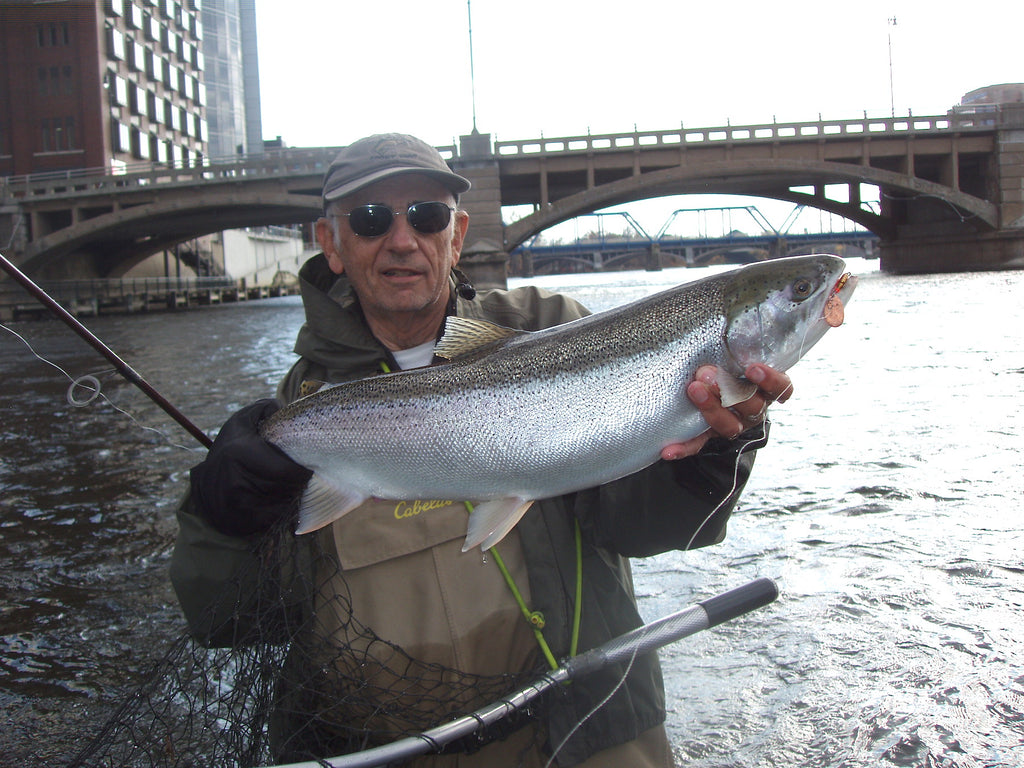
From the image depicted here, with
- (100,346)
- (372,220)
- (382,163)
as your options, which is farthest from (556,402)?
(100,346)

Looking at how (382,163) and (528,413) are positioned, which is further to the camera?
(382,163)

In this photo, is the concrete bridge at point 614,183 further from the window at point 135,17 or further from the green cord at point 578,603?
the green cord at point 578,603

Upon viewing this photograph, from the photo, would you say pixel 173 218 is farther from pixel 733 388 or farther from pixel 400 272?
pixel 733 388

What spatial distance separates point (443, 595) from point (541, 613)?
313 millimetres

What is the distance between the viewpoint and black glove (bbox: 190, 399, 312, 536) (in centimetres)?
248

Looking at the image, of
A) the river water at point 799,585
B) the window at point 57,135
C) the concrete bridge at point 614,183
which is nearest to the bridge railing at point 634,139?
the concrete bridge at point 614,183

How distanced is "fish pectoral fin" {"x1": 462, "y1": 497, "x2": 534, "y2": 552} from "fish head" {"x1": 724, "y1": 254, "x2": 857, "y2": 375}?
2.47 ft

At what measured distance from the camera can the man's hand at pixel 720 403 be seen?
7.41 ft

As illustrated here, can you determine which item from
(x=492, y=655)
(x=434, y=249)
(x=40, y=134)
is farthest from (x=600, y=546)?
(x=40, y=134)

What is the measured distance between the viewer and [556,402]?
2383mm

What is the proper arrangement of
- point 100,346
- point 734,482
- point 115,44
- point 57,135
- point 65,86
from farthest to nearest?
point 115,44, point 57,135, point 65,86, point 100,346, point 734,482

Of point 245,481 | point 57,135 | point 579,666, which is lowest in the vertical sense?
point 579,666

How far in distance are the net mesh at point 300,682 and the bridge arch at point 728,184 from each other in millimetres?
41616

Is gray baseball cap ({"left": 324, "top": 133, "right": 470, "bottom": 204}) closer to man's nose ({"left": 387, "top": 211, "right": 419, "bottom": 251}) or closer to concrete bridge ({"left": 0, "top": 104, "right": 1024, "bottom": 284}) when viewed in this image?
man's nose ({"left": 387, "top": 211, "right": 419, "bottom": 251})
